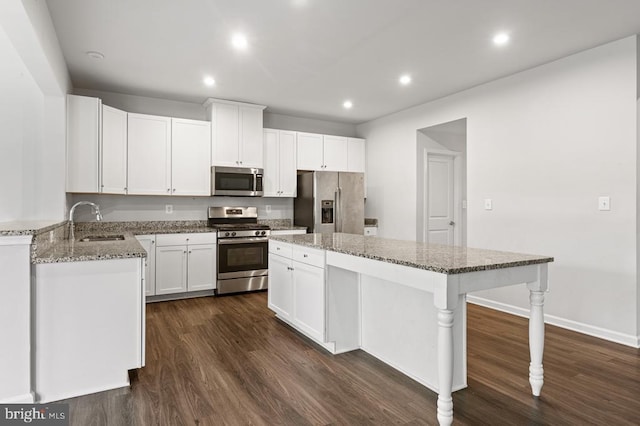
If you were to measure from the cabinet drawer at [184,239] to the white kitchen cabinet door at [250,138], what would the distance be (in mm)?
1044

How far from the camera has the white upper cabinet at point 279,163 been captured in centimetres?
540

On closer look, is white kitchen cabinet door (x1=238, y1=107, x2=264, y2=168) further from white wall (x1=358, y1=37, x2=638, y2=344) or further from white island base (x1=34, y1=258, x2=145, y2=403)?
white island base (x1=34, y1=258, x2=145, y2=403)

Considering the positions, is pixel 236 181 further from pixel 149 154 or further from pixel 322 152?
pixel 322 152

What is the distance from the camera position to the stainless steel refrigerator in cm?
528

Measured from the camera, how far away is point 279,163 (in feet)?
18.0

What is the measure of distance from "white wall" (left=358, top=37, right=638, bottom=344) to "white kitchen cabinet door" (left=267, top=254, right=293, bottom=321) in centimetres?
228

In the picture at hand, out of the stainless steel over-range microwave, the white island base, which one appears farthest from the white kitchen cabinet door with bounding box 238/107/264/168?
the white island base

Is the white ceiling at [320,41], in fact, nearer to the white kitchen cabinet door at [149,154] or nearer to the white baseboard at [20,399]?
the white kitchen cabinet door at [149,154]

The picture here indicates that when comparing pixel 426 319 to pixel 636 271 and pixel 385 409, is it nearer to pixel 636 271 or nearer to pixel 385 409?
pixel 385 409

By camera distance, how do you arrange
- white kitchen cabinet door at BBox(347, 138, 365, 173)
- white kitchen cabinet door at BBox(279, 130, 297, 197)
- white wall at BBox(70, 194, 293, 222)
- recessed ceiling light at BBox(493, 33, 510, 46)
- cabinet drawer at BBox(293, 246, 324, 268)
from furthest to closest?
white kitchen cabinet door at BBox(347, 138, 365, 173) < white kitchen cabinet door at BBox(279, 130, 297, 197) < white wall at BBox(70, 194, 293, 222) < recessed ceiling light at BBox(493, 33, 510, 46) < cabinet drawer at BBox(293, 246, 324, 268)

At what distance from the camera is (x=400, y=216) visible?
18.2 feet

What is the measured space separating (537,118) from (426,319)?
2576 mm

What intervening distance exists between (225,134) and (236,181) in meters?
0.61

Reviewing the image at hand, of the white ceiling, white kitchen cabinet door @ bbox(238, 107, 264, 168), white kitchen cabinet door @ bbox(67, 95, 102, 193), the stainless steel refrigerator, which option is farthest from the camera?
the stainless steel refrigerator
